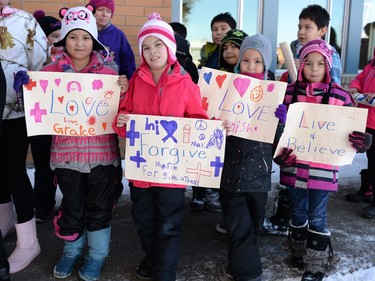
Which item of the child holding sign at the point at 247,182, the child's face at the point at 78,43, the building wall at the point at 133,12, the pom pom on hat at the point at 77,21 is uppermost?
the building wall at the point at 133,12

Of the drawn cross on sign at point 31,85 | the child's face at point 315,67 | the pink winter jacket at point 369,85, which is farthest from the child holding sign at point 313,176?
the drawn cross on sign at point 31,85

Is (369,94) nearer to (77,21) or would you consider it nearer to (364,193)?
(364,193)

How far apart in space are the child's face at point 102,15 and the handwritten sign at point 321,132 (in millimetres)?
1951

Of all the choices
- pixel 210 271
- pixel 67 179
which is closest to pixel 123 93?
pixel 67 179

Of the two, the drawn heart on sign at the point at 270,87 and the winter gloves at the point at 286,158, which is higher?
the drawn heart on sign at the point at 270,87

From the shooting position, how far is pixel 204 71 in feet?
8.89

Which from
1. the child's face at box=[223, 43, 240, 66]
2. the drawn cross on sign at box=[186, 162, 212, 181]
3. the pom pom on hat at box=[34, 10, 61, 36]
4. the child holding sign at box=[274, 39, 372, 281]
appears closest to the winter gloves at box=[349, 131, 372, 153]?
the child holding sign at box=[274, 39, 372, 281]

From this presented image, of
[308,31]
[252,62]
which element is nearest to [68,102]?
[252,62]

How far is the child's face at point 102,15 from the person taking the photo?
358cm

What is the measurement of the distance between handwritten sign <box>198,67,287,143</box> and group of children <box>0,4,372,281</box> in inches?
3.6

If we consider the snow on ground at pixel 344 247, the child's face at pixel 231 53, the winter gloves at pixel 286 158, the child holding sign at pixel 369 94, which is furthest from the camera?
the child holding sign at pixel 369 94

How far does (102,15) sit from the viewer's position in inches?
141

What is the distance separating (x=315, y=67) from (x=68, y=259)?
223 cm

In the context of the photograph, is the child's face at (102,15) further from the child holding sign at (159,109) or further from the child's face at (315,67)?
the child's face at (315,67)
